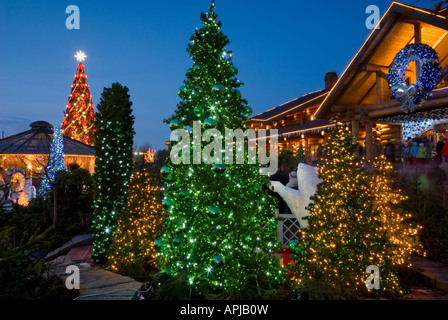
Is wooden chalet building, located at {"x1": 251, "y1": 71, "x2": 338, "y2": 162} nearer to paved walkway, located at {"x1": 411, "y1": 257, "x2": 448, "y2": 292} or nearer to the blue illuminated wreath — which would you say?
the blue illuminated wreath

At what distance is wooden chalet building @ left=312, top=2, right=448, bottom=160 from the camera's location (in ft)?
34.9

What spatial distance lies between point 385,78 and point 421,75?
221 centimetres

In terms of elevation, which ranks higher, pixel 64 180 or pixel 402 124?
pixel 402 124

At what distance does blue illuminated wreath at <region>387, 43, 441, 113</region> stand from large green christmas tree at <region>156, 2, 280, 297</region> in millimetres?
7958

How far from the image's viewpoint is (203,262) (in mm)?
4820

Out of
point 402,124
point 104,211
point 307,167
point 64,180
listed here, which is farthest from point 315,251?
point 402,124

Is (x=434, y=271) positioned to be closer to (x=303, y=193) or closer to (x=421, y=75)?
(x=303, y=193)

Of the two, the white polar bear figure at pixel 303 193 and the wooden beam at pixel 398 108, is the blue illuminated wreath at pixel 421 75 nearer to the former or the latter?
the wooden beam at pixel 398 108

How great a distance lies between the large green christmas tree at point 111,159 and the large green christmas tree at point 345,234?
5.49 metres

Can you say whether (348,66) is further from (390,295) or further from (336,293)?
(336,293)

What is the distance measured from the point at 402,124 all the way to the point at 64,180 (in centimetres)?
1701

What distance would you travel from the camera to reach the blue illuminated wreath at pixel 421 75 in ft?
33.0

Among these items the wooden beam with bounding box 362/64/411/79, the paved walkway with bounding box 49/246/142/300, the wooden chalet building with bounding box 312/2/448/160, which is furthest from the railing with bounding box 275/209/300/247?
the wooden beam with bounding box 362/64/411/79

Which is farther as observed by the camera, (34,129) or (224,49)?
(34,129)
